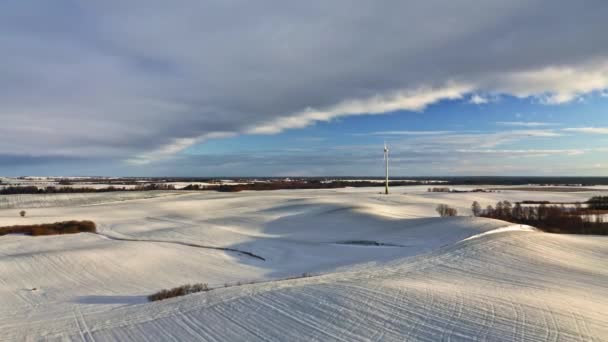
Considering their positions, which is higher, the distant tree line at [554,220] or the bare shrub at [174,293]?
the distant tree line at [554,220]

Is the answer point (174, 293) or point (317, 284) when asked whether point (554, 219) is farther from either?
point (174, 293)

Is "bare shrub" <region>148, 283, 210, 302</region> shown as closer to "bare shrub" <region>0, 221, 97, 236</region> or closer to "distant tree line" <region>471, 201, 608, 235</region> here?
"bare shrub" <region>0, 221, 97, 236</region>

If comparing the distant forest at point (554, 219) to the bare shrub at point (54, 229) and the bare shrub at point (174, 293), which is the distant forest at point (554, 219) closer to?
the bare shrub at point (174, 293)

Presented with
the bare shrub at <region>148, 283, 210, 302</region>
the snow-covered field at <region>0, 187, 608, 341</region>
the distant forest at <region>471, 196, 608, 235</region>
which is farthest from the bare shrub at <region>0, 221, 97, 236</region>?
the distant forest at <region>471, 196, 608, 235</region>

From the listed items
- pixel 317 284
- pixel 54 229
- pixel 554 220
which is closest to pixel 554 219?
pixel 554 220

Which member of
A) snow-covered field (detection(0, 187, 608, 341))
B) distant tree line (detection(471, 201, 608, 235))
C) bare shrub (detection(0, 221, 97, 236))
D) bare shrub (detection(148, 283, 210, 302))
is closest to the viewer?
snow-covered field (detection(0, 187, 608, 341))

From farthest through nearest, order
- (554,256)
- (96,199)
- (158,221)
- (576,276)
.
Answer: (96,199) → (158,221) → (554,256) → (576,276)

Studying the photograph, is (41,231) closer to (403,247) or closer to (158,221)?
(158,221)

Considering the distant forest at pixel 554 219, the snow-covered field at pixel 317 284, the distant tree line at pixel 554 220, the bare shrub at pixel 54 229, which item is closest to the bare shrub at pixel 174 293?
the snow-covered field at pixel 317 284

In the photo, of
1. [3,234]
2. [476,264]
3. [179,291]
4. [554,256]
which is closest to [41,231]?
[3,234]
